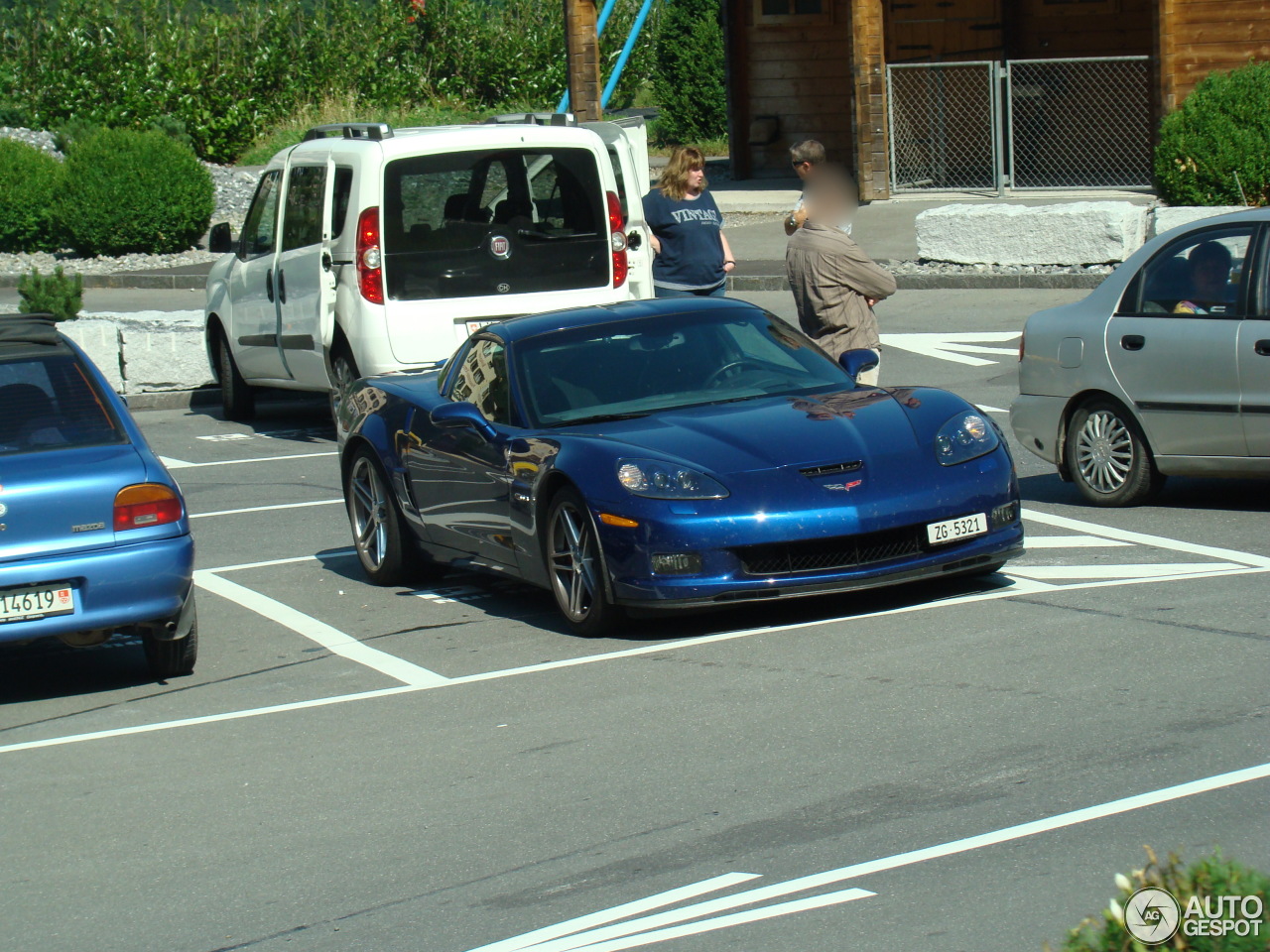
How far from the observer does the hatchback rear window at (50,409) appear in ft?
25.3

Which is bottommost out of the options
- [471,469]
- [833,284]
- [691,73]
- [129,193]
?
[471,469]

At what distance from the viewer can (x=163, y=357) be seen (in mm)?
17344

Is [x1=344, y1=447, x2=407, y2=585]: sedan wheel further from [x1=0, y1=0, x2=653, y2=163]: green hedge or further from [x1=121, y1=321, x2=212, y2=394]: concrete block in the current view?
[x1=0, y1=0, x2=653, y2=163]: green hedge

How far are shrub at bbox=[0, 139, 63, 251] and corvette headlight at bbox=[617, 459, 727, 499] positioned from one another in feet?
74.9

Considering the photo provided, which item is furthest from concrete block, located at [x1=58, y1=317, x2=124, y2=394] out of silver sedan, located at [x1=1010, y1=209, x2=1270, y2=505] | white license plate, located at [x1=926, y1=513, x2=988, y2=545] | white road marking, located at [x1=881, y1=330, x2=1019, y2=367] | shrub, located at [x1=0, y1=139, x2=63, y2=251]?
shrub, located at [x1=0, y1=139, x2=63, y2=251]

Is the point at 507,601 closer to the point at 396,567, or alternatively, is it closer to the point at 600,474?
the point at 396,567

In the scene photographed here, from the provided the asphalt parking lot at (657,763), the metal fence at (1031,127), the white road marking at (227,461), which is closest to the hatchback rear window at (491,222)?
the white road marking at (227,461)

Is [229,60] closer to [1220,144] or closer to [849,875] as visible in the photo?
[1220,144]

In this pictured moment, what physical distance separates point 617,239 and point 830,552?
20.3ft

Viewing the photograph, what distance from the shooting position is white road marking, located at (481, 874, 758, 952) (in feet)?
15.0

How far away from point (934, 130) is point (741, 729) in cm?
2206

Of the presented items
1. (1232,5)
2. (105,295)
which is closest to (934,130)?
(1232,5)

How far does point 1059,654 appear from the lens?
7.02m

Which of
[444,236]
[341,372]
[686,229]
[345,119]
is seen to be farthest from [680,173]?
[345,119]
